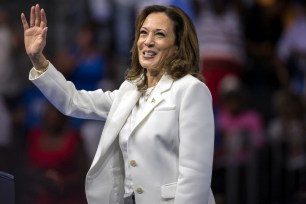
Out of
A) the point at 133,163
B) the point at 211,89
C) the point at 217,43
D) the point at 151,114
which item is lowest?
the point at 211,89

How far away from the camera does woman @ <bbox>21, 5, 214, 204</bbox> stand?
509cm

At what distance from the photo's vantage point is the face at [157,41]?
5305 mm

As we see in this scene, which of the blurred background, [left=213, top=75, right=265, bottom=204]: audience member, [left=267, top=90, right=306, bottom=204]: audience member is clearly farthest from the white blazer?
[left=213, top=75, right=265, bottom=204]: audience member

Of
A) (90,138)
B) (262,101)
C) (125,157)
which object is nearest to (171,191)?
(125,157)

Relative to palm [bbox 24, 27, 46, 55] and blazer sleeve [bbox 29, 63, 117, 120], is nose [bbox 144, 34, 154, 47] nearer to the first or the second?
blazer sleeve [bbox 29, 63, 117, 120]

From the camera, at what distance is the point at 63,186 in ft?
27.1

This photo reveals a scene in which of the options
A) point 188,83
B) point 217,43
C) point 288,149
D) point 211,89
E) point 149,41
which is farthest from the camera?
point 217,43

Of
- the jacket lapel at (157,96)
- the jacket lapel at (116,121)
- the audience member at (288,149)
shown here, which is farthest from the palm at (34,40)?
the audience member at (288,149)

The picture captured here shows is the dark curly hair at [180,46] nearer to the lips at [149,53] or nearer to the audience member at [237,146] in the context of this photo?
the lips at [149,53]

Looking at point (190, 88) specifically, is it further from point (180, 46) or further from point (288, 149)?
point (288, 149)

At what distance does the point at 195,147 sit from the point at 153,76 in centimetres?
55

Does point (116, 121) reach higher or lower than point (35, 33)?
lower

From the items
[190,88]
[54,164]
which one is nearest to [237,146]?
[54,164]

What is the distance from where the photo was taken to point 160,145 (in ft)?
16.9
